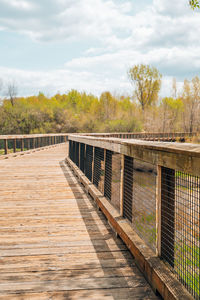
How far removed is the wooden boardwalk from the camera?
213 cm

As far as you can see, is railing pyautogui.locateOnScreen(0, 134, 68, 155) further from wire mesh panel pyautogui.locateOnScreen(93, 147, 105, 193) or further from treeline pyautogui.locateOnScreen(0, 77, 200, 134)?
treeline pyautogui.locateOnScreen(0, 77, 200, 134)

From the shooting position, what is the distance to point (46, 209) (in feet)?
14.8

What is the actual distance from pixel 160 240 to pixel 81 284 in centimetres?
69

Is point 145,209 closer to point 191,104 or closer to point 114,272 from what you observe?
point 114,272

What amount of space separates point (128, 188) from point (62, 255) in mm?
1056

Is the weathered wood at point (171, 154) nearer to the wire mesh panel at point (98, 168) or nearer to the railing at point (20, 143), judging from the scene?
the wire mesh panel at point (98, 168)

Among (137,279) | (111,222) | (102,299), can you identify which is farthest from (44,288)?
(111,222)

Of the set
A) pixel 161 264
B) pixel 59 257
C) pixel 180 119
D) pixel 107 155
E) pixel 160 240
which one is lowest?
pixel 59 257

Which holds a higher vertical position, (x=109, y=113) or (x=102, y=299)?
(x=109, y=113)

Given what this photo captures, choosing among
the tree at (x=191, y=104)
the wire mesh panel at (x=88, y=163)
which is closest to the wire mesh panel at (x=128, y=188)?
the wire mesh panel at (x=88, y=163)

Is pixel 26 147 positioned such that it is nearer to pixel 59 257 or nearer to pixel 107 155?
pixel 107 155

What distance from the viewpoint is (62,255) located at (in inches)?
110

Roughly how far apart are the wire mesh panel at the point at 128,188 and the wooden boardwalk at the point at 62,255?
0.31 metres

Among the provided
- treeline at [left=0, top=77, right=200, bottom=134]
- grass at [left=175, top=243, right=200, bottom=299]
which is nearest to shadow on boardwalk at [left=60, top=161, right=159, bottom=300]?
grass at [left=175, top=243, right=200, bottom=299]
